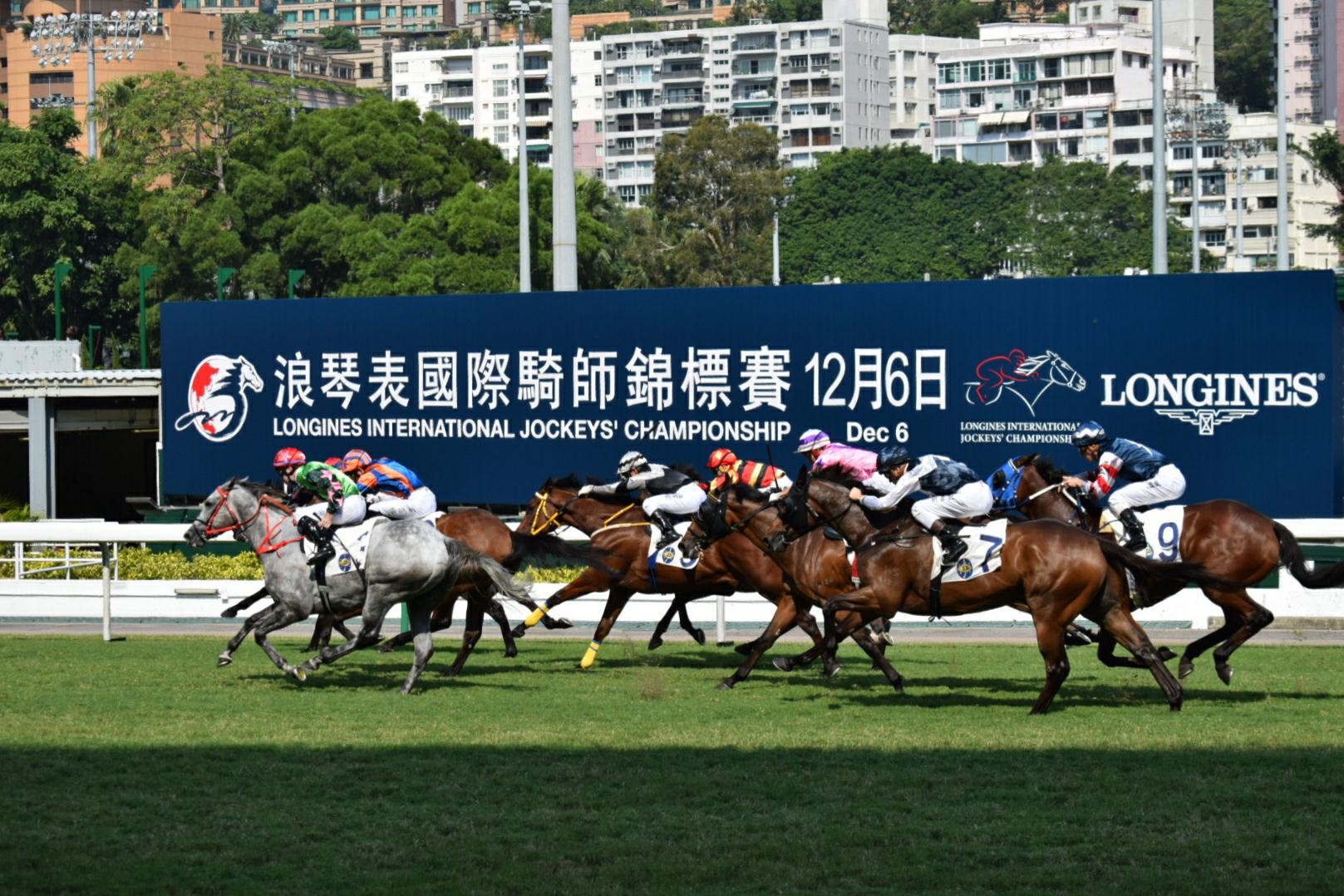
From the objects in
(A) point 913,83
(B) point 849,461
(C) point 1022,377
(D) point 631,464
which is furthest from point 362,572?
(A) point 913,83

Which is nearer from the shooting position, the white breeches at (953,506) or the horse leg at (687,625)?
the white breeches at (953,506)

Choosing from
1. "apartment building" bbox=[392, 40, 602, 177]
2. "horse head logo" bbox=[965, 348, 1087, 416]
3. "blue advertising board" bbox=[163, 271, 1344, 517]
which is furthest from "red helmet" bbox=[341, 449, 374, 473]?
"apartment building" bbox=[392, 40, 602, 177]

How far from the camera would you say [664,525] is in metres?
17.1

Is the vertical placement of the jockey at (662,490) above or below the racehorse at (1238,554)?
above

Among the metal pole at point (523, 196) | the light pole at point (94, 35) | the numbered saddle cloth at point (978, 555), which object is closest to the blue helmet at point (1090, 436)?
the numbered saddle cloth at point (978, 555)

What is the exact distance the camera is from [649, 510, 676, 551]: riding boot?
17016 mm

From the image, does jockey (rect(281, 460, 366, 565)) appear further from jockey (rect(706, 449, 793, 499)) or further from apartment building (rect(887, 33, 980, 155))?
apartment building (rect(887, 33, 980, 155))

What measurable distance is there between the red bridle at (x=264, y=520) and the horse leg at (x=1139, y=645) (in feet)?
21.0

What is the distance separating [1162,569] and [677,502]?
4.70 m

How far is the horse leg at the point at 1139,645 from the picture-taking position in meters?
13.7

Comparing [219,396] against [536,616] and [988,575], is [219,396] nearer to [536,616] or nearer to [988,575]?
[536,616]

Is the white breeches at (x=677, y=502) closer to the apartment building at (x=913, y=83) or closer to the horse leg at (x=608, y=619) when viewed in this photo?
the horse leg at (x=608, y=619)

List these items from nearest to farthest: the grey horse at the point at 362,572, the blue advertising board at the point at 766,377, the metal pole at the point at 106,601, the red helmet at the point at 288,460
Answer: the grey horse at the point at 362,572
the red helmet at the point at 288,460
the metal pole at the point at 106,601
the blue advertising board at the point at 766,377

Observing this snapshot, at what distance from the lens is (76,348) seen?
46.5 metres
